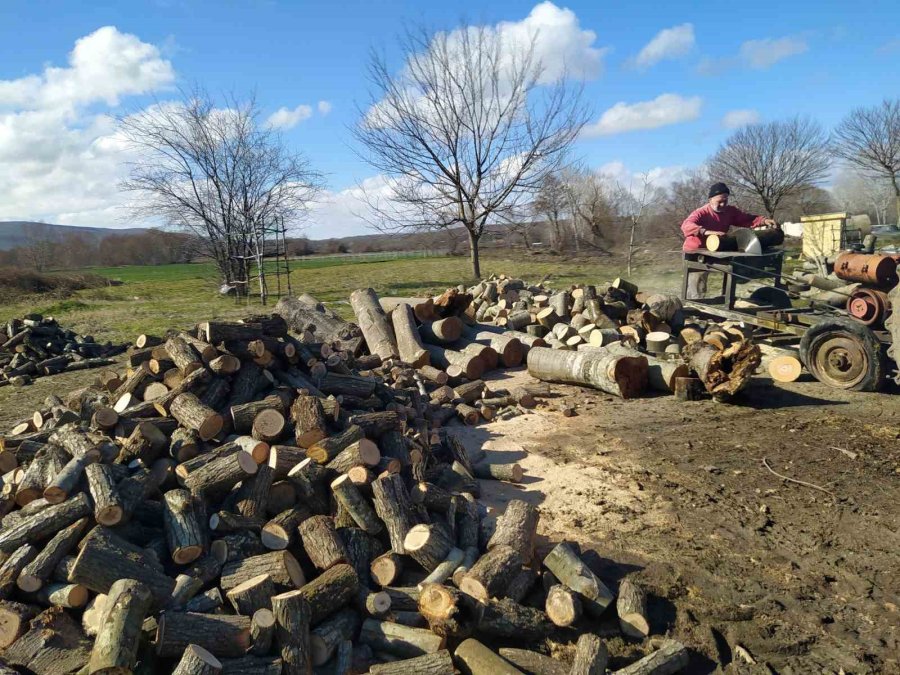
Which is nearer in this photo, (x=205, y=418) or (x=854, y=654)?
(x=854, y=654)

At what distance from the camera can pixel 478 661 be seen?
314cm

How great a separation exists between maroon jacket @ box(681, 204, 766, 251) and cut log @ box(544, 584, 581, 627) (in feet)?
23.8

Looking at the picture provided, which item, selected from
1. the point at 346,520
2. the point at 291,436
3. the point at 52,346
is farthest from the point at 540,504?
the point at 52,346

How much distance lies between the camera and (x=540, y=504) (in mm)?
5191

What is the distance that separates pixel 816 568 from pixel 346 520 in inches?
124

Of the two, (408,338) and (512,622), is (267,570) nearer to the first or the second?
(512,622)

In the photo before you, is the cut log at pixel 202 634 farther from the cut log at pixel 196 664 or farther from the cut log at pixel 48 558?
the cut log at pixel 48 558

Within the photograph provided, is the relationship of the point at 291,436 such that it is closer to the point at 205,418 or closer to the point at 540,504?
the point at 205,418

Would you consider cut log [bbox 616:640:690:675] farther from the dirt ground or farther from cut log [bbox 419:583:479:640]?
cut log [bbox 419:583:479:640]

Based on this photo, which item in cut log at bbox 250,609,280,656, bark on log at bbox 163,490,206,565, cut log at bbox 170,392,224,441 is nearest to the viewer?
cut log at bbox 250,609,280,656

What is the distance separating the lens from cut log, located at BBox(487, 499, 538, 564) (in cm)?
404

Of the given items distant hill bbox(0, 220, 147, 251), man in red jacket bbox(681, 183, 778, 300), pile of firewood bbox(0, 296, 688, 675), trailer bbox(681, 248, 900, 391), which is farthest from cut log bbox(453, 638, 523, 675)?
distant hill bbox(0, 220, 147, 251)

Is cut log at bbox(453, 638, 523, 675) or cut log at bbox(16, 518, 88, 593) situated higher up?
cut log at bbox(16, 518, 88, 593)

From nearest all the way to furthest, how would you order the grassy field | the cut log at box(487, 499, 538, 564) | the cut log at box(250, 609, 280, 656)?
the cut log at box(250, 609, 280, 656)
the cut log at box(487, 499, 538, 564)
the grassy field
